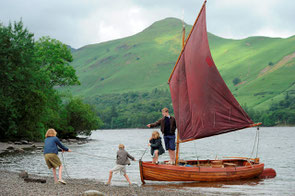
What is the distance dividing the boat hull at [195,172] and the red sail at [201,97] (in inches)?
76.7

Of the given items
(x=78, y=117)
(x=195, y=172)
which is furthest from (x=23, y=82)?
(x=195, y=172)

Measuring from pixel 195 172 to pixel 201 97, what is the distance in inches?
176

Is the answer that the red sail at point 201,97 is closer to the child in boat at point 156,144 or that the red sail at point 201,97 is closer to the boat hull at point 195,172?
the boat hull at point 195,172

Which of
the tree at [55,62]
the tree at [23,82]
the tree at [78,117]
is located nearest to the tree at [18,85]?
the tree at [23,82]

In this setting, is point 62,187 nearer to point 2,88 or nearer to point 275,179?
point 275,179

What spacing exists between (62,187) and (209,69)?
11.2 meters

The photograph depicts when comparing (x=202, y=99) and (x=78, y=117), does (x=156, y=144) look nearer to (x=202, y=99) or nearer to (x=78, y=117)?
(x=202, y=99)

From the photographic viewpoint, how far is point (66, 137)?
76.0 m

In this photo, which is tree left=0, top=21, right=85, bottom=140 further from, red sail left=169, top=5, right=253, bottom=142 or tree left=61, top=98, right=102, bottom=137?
red sail left=169, top=5, right=253, bottom=142

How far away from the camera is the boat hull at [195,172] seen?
21406mm

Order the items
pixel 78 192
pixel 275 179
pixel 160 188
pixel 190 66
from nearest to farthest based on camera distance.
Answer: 1. pixel 78 192
2. pixel 160 188
3. pixel 190 66
4. pixel 275 179

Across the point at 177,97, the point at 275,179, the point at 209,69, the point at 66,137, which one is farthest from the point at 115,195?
the point at 66,137

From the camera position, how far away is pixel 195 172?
22125mm

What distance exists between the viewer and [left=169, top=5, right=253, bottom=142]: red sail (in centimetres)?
2286
